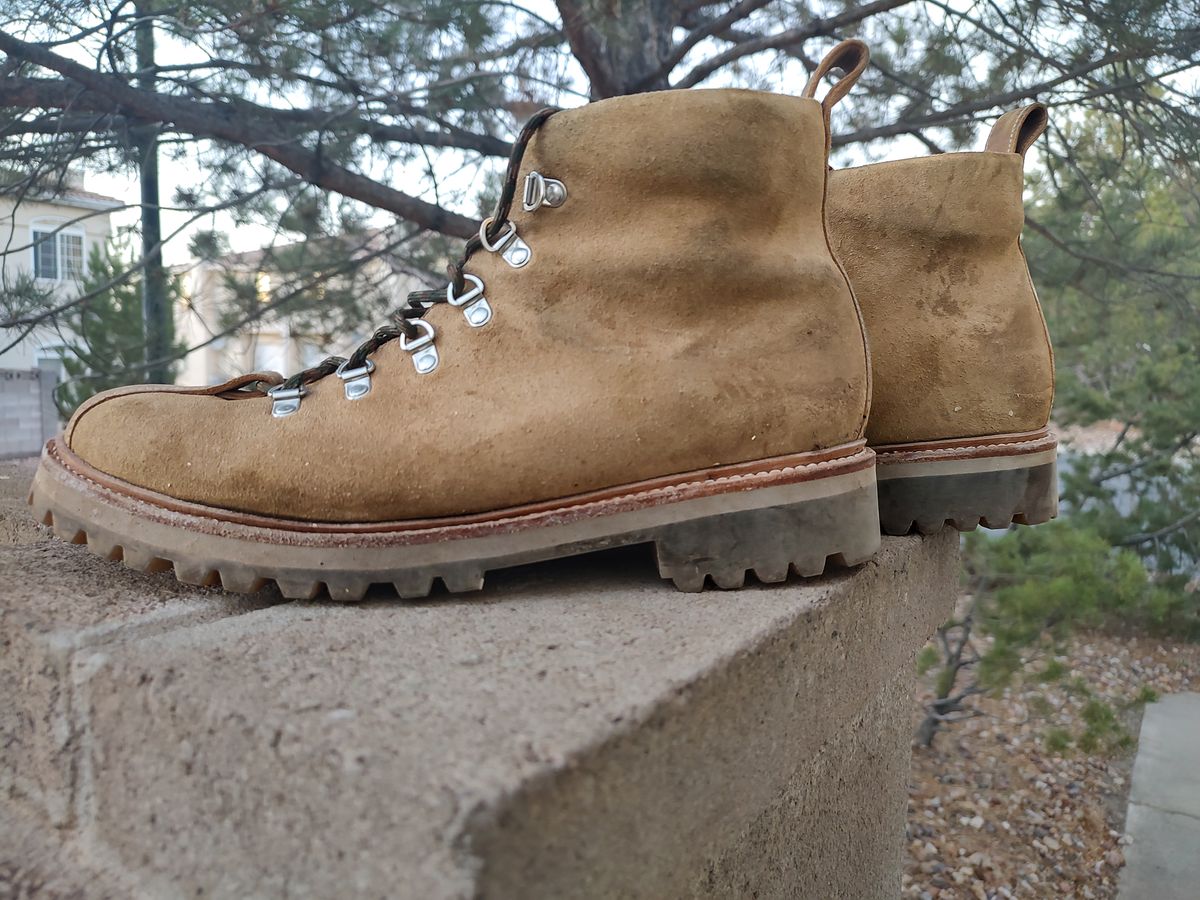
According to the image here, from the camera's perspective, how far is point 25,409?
3.59 meters

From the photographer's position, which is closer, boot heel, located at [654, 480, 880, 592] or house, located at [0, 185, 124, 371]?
boot heel, located at [654, 480, 880, 592]

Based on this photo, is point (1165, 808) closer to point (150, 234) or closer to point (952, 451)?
point (952, 451)

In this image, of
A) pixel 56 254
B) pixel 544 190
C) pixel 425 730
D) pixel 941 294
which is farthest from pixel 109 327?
pixel 425 730

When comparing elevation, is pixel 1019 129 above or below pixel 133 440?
above

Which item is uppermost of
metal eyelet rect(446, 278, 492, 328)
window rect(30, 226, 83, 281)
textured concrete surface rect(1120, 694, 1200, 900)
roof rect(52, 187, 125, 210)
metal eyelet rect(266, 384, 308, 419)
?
roof rect(52, 187, 125, 210)

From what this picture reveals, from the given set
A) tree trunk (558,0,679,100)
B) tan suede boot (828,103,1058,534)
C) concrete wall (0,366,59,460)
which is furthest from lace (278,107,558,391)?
concrete wall (0,366,59,460)

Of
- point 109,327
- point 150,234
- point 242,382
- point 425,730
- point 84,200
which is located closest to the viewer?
point 425,730

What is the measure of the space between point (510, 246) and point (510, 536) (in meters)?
0.26

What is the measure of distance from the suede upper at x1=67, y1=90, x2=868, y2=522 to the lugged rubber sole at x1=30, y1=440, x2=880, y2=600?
0.02m

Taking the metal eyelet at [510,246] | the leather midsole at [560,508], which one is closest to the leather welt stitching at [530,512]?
the leather midsole at [560,508]

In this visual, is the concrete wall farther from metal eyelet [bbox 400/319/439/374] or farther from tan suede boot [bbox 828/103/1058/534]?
tan suede boot [bbox 828/103/1058/534]

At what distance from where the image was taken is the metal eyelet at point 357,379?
77cm

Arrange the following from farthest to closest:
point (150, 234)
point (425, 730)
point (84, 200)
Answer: point (150, 234), point (84, 200), point (425, 730)

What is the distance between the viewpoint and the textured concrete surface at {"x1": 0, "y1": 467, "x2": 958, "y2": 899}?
42 centimetres
